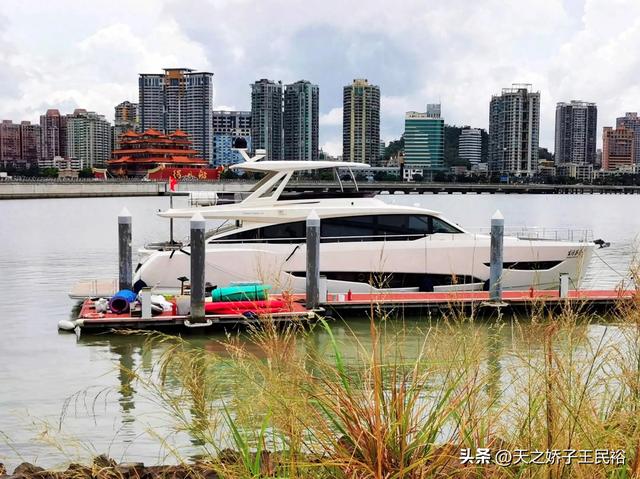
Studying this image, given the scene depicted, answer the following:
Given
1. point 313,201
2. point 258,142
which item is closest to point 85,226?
point 313,201

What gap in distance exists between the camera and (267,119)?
19400cm

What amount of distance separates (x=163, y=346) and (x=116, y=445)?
5.46 meters

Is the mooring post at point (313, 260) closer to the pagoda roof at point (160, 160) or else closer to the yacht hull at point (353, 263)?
the yacht hull at point (353, 263)

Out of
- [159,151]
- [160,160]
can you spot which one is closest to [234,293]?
[160,160]

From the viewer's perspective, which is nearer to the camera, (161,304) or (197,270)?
(197,270)

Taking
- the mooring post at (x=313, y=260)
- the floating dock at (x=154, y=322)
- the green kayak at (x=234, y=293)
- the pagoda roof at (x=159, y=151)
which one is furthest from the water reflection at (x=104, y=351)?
the pagoda roof at (x=159, y=151)

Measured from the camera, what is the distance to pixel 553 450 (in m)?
3.13

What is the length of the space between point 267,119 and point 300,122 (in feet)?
26.0

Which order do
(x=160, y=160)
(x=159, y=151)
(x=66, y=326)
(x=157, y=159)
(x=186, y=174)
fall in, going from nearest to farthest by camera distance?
(x=66, y=326)
(x=186, y=174)
(x=160, y=160)
(x=157, y=159)
(x=159, y=151)

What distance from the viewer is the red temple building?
139 meters

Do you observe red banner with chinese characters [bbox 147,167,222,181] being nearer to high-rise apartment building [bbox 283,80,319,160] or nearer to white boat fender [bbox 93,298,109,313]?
high-rise apartment building [bbox 283,80,319,160]

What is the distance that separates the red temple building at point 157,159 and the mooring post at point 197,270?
404 ft

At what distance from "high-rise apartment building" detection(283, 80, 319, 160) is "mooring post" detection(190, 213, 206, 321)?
17888 cm

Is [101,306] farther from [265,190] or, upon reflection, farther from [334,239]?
[334,239]
